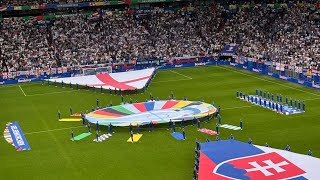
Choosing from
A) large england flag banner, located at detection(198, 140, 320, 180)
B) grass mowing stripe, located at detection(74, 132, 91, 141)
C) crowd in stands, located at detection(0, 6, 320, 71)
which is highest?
crowd in stands, located at detection(0, 6, 320, 71)

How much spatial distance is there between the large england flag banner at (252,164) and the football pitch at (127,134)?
1844 millimetres

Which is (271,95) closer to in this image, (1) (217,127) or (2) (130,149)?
(1) (217,127)

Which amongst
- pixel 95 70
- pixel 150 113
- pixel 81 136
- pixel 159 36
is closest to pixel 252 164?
pixel 81 136

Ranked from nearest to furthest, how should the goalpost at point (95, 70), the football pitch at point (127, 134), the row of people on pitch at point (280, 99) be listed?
1. the football pitch at point (127, 134)
2. the row of people on pitch at point (280, 99)
3. the goalpost at point (95, 70)

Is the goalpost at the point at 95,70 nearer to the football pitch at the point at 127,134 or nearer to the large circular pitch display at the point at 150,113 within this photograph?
the football pitch at the point at 127,134

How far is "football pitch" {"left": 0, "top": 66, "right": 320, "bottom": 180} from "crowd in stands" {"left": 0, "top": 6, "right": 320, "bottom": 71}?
53.6 ft

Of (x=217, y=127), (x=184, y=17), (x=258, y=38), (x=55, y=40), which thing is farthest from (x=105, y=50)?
(x=217, y=127)

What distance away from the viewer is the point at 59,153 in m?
40.3

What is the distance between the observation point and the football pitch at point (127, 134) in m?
36.1

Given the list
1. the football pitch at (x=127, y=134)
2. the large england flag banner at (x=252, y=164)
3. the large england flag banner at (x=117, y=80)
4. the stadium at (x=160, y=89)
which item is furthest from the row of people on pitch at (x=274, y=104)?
the large england flag banner at (x=252, y=164)

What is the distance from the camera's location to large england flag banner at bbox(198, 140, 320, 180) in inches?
1225

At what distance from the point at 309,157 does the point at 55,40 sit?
6588 cm

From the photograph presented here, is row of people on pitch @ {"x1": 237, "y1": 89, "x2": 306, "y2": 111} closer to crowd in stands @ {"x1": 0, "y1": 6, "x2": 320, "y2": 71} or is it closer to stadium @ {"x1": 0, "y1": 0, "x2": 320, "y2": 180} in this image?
stadium @ {"x1": 0, "y1": 0, "x2": 320, "y2": 180}

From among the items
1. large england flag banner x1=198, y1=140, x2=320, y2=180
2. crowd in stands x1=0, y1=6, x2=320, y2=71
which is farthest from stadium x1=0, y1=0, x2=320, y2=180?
crowd in stands x1=0, y1=6, x2=320, y2=71
